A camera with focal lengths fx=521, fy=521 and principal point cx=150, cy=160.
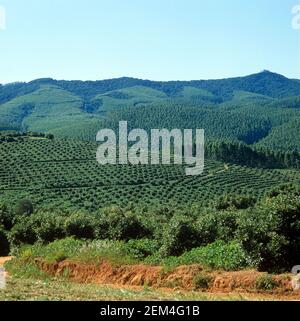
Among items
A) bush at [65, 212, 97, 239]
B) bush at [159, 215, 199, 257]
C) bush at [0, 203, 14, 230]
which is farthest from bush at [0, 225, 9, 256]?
bush at [159, 215, 199, 257]

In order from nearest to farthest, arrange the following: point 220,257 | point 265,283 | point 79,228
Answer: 1. point 265,283
2. point 220,257
3. point 79,228

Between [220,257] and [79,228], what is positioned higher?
[220,257]

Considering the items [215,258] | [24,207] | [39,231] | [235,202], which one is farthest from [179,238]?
[24,207]

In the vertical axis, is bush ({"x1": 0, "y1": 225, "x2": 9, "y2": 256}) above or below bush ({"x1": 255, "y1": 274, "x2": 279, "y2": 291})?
below

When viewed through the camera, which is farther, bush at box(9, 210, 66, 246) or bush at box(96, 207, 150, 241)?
bush at box(9, 210, 66, 246)

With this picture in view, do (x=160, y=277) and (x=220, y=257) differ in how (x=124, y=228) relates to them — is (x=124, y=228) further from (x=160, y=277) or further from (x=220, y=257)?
(x=220, y=257)

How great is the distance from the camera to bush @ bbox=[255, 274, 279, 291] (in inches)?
744

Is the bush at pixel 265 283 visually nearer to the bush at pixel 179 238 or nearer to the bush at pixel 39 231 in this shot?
the bush at pixel 179 238

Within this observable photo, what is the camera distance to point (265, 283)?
62.6 ft

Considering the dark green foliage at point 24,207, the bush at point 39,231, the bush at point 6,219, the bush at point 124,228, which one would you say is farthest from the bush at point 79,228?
the dark green foliage at point 24,207

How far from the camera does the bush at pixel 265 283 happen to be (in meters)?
18.9

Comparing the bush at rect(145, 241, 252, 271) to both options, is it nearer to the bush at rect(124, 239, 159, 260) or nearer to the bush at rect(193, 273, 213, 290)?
the bush at rect(124, 239, 159, 260)

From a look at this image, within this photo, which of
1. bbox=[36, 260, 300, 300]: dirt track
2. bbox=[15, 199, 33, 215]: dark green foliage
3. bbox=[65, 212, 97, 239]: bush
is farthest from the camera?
bbox=[15, 199, 33, 215]: dark green foliage
